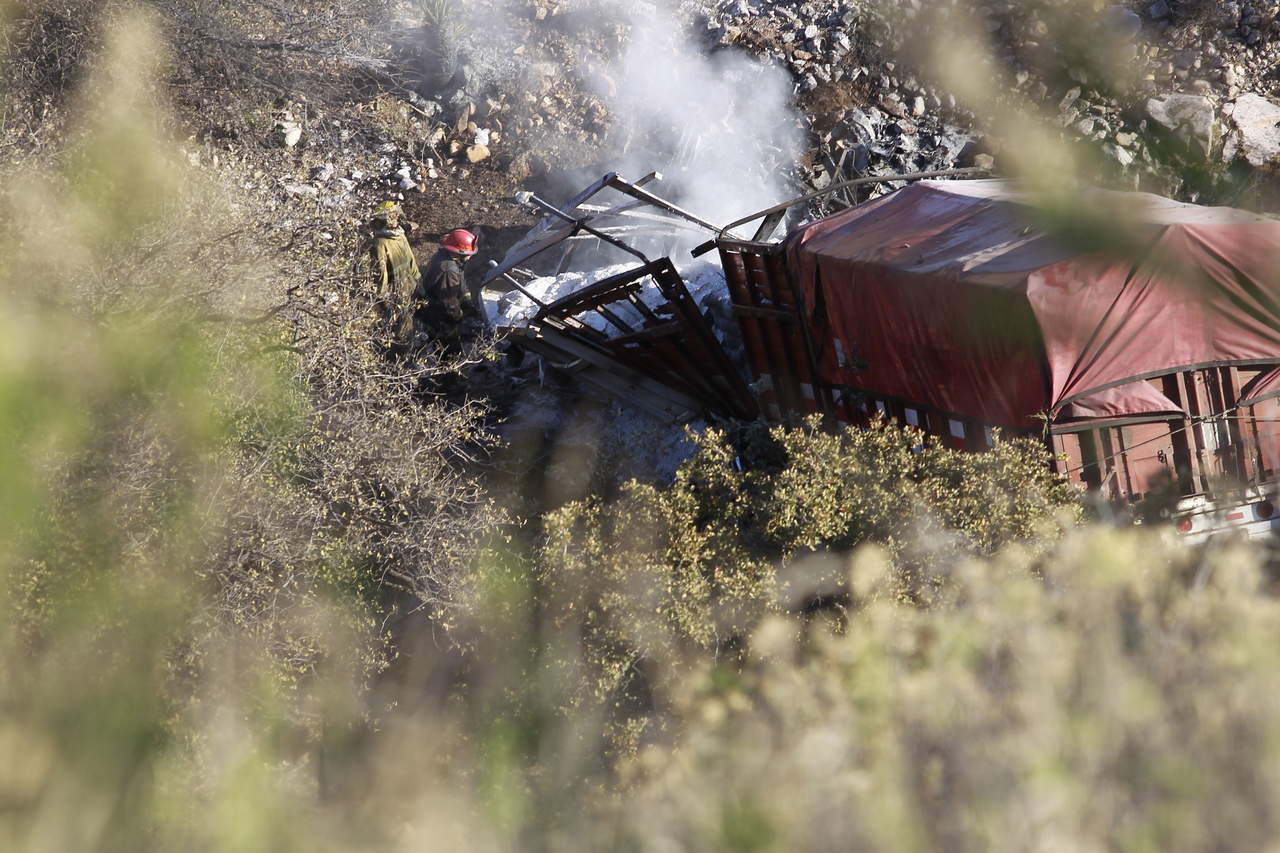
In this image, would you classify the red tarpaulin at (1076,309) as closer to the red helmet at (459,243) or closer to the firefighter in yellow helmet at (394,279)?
the firefighter in yellow helmet at (394,279)

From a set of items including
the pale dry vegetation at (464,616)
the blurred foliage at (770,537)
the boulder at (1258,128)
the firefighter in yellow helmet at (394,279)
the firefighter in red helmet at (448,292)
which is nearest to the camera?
the pale dry vegetation at (464,616)

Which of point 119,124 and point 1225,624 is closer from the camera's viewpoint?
point 1225,624

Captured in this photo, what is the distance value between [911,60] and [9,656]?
10990 millimetres

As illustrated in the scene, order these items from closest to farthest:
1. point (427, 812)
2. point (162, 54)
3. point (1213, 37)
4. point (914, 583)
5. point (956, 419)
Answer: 1. point (427, 812)
2. point (914, 583)
3. point (956, 419)
4. point (162, 54)
5. point (1213, 37)

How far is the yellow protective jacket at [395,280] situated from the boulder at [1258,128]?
26.1 feet

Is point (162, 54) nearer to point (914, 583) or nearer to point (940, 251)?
point (940, 251)

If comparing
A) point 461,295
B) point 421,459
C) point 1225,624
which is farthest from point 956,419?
point 461,295

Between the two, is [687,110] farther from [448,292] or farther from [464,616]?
[464,616]

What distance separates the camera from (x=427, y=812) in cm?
162

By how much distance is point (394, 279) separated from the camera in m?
8.02

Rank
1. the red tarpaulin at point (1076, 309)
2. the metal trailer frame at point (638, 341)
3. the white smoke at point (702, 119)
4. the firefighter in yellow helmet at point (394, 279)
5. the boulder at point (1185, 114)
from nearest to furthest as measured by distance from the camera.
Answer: the red tarpaulin at point (1076, 309), the metal trailer frame at point (638, 341), the firefighter in yellow helmet at point (394, 279), the boulder at point (1185, 114), the white smoke at point (702, 119)

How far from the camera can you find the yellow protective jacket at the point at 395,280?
759cm

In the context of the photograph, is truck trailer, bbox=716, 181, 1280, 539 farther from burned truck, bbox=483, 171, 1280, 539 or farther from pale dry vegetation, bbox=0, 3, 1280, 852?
pale dry vegetation, bbox=0, 3, 1280, 852

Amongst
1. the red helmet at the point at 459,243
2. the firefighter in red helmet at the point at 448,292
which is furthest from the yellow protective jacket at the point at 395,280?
the red helmet at the point at 459,243
